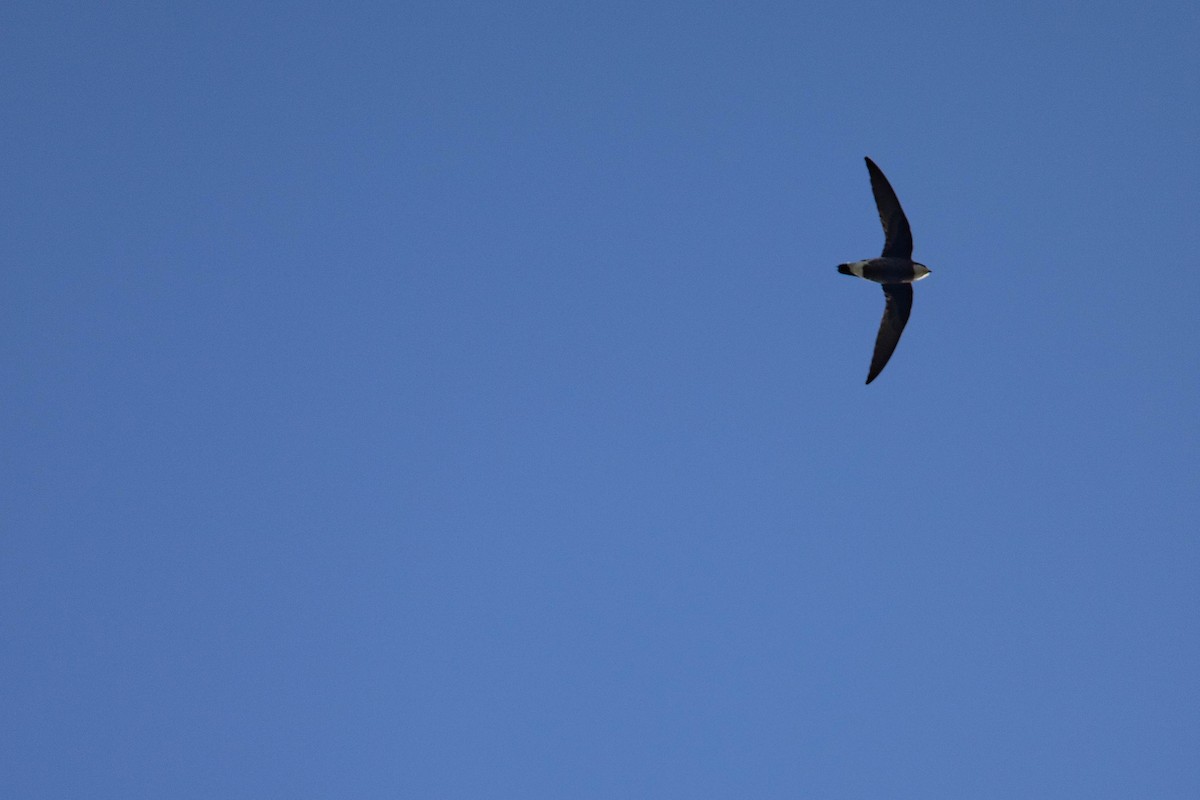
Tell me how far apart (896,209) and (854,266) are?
1874mm

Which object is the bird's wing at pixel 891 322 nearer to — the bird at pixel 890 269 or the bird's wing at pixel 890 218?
the bird at pixel 890 269

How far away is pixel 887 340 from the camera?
142 ft

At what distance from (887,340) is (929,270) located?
2.27 meters

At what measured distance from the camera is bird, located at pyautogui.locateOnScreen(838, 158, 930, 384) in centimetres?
4219

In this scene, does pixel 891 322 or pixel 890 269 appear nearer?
pixel 890 269

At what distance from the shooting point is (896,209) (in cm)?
4212

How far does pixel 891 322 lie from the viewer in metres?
43.3

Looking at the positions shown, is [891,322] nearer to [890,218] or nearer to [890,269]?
[890,269]

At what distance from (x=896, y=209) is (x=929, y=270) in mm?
1908

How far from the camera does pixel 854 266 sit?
42.5 metres

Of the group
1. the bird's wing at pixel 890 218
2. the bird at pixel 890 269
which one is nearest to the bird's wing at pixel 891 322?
the bird at pixel 890 269

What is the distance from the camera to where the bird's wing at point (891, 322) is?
43062mm

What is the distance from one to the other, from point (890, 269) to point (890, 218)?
53.9 inches

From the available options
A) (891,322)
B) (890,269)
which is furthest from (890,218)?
(891,322)
